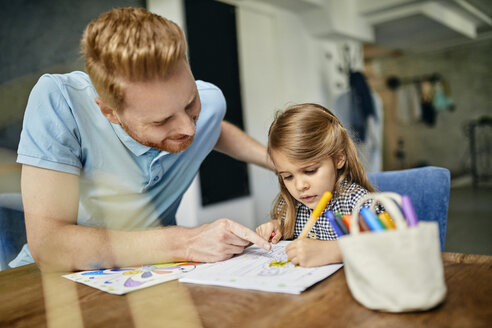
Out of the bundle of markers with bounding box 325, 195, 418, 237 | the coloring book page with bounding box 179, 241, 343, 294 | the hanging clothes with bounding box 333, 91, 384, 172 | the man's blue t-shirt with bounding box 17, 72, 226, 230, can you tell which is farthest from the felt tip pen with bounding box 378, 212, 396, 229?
the hanging clothes with bounding box 333, 91, 384, 172

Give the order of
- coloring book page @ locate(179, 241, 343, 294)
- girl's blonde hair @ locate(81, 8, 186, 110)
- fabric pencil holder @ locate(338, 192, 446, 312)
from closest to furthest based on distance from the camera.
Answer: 1. fabric pencil holder @ locate(338, 192, 446, 312)
2. coloring book page @ locate(179, 241, 343, 294)
3. girl's blonde hair @ locate(81, 8, 186, 110)

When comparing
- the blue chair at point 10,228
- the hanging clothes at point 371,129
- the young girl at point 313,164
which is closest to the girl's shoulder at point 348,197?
the young girl at point 313,164

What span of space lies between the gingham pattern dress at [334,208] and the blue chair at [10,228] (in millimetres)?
628

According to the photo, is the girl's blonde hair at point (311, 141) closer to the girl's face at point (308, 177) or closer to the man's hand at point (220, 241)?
the girl's face at point (308, 177)

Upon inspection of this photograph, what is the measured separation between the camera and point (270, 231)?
0.86 m

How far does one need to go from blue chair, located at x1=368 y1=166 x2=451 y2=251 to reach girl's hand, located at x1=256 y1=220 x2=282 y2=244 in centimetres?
32

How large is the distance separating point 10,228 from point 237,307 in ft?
2.13

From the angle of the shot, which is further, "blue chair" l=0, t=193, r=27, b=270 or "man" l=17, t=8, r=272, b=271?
"blue chair" l=0, t=193, r=27, b=270

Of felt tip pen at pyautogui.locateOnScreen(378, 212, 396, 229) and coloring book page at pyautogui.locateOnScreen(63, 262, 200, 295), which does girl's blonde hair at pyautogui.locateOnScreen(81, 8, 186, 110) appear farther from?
felt tip pen at pyautogui.locateOnScreen(378, 212, 396, 229)

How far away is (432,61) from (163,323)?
358cm

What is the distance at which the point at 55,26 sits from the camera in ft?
3.38

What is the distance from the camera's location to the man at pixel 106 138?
69 centimetres

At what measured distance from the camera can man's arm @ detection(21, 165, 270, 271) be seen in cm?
70

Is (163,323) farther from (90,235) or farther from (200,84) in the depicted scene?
(200,84)
